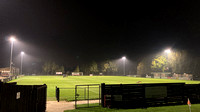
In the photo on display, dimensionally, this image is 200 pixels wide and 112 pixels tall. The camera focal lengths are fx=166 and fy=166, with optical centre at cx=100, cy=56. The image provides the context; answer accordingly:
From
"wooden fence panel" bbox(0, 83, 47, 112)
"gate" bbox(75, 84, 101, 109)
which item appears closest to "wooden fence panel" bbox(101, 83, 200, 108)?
"gate" bbox(75, 84, 101, 109)

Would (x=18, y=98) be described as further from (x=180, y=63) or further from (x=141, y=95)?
(x=180, y=63)

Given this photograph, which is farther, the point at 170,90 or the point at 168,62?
the point at 168,62

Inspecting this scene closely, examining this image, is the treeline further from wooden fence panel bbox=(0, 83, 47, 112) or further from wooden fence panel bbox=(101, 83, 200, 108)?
wooden fence panel bbox=(0, 83, 47, 112)

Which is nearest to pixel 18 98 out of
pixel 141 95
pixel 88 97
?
pixel 88 97

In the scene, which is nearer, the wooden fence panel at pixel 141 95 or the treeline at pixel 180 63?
the wooden fence panel at pixel 141 95

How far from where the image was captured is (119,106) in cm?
1278

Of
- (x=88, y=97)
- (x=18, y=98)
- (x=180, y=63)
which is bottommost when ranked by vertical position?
(x=88, y=97)

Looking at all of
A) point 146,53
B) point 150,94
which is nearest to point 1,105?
point 150,94

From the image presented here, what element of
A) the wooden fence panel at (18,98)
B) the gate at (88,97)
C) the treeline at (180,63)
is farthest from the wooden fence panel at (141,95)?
the treeline at (180,63)

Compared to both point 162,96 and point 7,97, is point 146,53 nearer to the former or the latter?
point 162,96

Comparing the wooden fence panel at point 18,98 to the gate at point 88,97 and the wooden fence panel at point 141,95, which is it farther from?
the wooden fence panel at point 141,95

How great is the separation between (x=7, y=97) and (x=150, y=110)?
30.9 feet

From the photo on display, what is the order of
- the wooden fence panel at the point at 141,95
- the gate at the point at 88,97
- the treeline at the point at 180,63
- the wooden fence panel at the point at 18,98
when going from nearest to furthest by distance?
the wooden fence panel at the point at 18,98 → the wooden fence panel at the point at 141,95 → the gate at the point at 88,97 → the treeline at the point at 180,63

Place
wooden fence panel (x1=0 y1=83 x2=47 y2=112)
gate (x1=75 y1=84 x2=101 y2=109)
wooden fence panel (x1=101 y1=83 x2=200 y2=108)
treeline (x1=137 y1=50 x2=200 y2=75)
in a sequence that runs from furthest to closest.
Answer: treeline (x1=137 y1=50 x2=200 y2=75)
gate (x1=75 y1=84 x2=101 y2=109)
wooden fence panel (x1=101 y1=83 x2=200 y2=108)
wooden fence panel (x1=0 y1=83 x2=47 y2=112)
